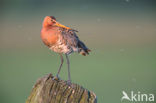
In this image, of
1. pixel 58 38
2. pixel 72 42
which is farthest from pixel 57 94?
pixel 72 42

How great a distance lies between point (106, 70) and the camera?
13906 mm

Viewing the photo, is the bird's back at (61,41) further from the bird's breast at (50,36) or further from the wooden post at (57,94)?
the wooden post at (57,94)

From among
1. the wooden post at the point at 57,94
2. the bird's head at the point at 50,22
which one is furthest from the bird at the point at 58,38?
the wooden post at the point at 57,94

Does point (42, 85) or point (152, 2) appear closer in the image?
point (42, 85)

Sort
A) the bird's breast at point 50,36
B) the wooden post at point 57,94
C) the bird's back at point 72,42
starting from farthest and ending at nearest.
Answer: the bird's back at point 72,42 → the bird's breast at point 50,36 → the wooden post at point 57,94

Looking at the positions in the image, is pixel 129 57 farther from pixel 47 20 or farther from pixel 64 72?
pixel 47 20

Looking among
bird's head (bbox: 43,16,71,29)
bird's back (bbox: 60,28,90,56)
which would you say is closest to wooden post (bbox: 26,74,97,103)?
bird's head (bbox: 43,16,71,29)

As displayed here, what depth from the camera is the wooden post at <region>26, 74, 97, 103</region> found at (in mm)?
3516

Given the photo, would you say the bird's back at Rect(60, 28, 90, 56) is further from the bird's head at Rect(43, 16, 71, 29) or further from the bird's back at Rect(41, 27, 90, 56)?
the bird's head at Rect(43, 16, 71, 29)

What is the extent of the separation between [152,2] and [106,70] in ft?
38.3

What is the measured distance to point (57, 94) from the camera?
11.7 ft

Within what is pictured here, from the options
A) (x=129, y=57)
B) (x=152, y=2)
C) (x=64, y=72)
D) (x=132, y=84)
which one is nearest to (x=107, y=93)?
(x=132, y=84)

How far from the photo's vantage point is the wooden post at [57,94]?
3.52 meters

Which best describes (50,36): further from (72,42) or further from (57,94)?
(57,94)
